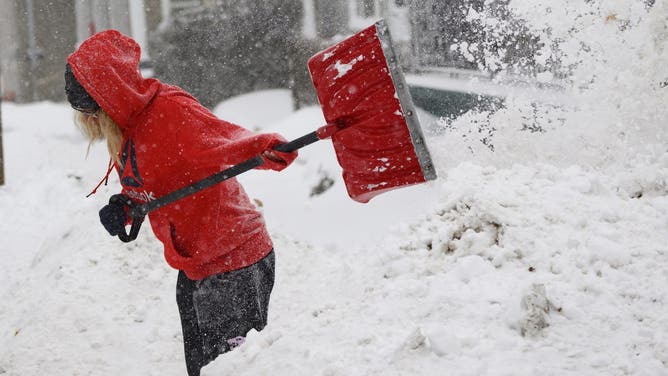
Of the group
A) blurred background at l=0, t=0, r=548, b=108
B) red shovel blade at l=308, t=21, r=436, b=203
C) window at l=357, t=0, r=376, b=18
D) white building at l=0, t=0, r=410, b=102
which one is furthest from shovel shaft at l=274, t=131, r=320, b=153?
white building at l=0, t=0, r=410, b=102

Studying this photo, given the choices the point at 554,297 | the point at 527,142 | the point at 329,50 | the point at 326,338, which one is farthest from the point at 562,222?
the point at 329,50

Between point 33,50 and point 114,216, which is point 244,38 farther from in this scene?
point 33,50

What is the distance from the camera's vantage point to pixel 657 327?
7.83 feet

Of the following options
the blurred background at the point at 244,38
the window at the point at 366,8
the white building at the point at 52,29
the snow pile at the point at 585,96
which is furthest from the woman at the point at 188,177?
the white building at the point at 52,29

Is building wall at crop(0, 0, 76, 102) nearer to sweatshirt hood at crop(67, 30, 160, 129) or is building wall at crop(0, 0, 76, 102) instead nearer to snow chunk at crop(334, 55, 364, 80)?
sweatshirt hood at crop(67, 30, 160, 129)

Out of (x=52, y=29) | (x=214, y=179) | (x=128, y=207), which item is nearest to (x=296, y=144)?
(x=214, y=179)

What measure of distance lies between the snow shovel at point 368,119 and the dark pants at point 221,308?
1.58 feet

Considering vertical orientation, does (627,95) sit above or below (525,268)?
above

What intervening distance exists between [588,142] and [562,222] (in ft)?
3.04

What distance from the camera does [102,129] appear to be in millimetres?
2553

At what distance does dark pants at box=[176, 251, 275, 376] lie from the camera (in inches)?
104

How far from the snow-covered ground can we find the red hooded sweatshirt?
1.96 feet

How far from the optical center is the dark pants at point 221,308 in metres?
2.64

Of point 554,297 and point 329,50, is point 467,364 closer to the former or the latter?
point 554,297
